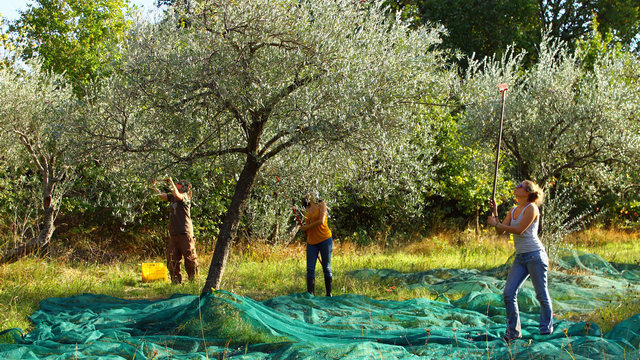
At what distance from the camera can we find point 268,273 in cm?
1007

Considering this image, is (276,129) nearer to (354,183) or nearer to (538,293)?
(354,183)

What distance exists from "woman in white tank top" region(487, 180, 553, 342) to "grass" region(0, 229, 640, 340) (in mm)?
1321

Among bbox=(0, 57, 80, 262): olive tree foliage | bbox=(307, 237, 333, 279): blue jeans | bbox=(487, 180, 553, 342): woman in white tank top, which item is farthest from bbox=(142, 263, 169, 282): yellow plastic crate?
bbox=(487, 180, 553, 342): woman in white tank top

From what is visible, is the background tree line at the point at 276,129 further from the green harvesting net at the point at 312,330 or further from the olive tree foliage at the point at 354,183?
the green harvesting net at the point at 312,330

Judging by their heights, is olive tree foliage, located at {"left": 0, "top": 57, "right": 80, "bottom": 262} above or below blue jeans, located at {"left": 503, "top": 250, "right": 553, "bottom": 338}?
above

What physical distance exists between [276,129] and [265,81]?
107 centimetres

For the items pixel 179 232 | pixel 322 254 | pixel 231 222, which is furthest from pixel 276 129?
pixel 179 232

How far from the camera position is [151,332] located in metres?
5.84

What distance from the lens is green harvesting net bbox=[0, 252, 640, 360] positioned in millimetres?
4809

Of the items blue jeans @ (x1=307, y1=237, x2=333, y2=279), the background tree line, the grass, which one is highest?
the background tree line

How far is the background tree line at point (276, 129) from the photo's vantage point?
644 cm

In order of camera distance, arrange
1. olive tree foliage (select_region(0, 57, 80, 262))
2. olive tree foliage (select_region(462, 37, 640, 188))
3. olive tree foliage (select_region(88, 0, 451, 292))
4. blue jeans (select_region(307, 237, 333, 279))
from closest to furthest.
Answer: olive tree foliage (select_region(88, 0, 451, 292)) < blue jeans (select_region(307, 237, 333, 279)) < olive tree foliage (select_region(0, 57, 80, 262)) < olive tree foliage (select_region(462, 37, 640, 188))

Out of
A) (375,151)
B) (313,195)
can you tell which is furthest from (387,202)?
(375,151)

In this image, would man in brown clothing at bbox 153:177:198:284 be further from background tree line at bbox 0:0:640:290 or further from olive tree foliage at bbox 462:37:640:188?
olive tree foliage at bbox 462:37:640:188
